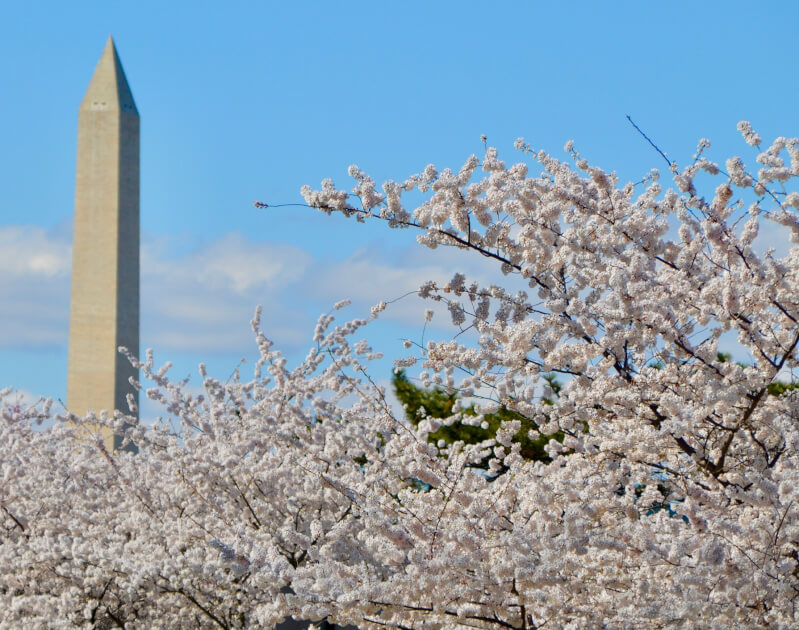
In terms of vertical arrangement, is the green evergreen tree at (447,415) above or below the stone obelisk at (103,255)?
below

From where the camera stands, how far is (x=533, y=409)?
12.4 ft

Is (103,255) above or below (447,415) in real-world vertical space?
above

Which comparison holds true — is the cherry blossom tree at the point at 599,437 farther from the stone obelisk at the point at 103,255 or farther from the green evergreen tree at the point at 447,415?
the stone obelisk at the point at 103,255

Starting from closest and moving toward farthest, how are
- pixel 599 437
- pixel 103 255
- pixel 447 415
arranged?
pixel 599 437
pixel 447 415
pixel 103 255

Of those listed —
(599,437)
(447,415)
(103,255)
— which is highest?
(103,255)

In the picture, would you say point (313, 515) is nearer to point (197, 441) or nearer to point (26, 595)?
point (197, 441)

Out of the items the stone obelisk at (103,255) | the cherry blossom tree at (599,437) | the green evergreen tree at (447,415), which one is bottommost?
the cherry blossom tree at (599,437)

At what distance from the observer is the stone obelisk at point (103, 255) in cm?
1839

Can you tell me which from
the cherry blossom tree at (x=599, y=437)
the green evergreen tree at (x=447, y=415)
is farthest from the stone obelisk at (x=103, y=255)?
the cherry blossom tree at (x=599, y=437)

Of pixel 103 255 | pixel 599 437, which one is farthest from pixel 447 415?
pixel 599 437

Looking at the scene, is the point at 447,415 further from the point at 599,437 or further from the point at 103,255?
the point at 599,437

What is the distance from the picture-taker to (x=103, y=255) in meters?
18.4

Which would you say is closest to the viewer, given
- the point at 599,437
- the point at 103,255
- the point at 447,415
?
the point at 599,437

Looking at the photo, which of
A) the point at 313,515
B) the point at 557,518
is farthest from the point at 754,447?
the point at 313,515
